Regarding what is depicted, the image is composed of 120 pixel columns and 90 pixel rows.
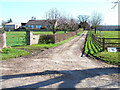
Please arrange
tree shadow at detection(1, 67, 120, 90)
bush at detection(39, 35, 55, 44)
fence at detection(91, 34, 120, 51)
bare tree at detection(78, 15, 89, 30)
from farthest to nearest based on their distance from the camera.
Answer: bare tree at detection(78, 15, 89, 30), bush at detection(39, 35, 55, 44), fence at detection(91, 34, 120, 51), tree shadow at detection(1, 67, 120, 90)

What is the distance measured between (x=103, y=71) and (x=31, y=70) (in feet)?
10.2

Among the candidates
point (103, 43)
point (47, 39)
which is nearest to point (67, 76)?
point (103, 43)

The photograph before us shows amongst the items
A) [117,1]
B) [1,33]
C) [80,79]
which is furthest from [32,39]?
[80,79]

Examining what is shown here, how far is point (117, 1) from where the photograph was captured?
32.6 ft

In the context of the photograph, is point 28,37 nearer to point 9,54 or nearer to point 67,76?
point 9,54

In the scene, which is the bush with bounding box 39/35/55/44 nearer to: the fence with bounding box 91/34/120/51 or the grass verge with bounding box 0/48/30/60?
the fence with bounding box 91/34/120/51

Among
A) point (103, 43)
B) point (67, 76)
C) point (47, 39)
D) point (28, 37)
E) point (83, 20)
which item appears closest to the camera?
point (67, 76)

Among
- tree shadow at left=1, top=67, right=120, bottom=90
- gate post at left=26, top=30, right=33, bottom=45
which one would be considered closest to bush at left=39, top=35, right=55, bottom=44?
gate post at left=26, top=30, right=33, bottom=45

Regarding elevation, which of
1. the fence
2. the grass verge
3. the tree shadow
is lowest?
the tree shadow

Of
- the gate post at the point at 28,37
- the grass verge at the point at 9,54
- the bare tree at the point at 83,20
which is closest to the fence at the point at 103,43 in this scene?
the grass verge at the point at 9,54

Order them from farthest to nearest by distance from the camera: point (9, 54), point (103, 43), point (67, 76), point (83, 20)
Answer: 1. point (83, 20)
2. point (103, 43)
3. point (9, 54)
4. point (67, 76)

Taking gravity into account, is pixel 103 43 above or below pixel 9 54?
above

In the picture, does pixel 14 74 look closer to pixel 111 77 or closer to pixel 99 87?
pixel 99 87

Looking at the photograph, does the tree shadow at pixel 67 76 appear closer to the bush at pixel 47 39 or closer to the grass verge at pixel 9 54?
the grass verge at pixel 9 54
